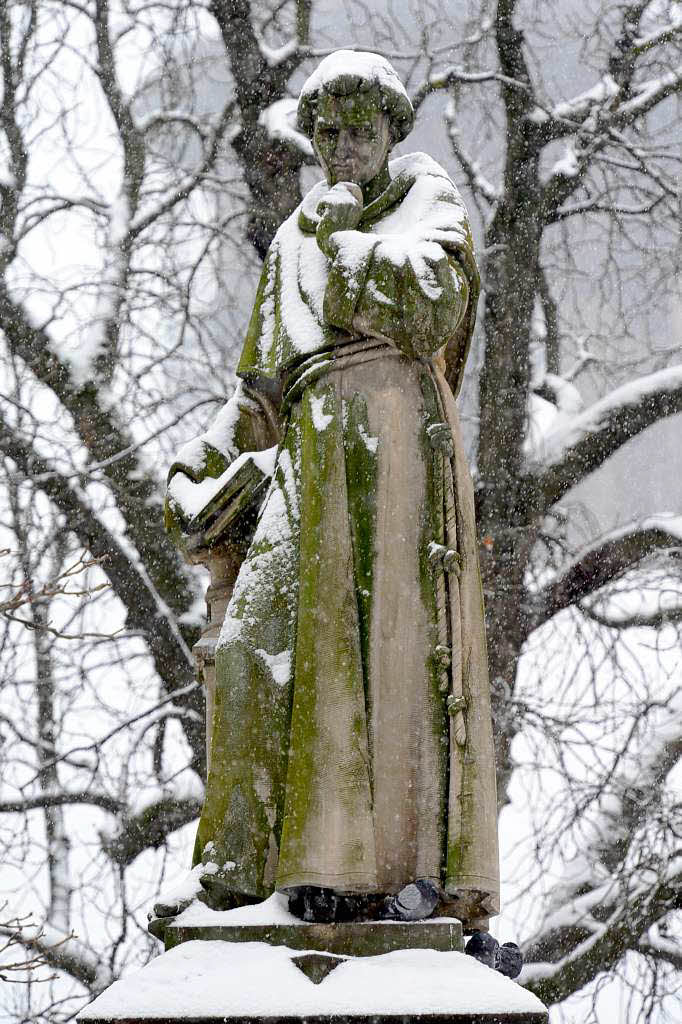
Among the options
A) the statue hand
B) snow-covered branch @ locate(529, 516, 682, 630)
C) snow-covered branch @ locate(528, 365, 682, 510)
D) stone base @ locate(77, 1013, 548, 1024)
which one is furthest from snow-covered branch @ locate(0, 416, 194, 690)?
stone base @ locate(77, 1013, 548, 1024)

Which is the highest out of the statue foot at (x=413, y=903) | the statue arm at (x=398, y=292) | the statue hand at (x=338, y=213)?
the statue hand at (x=338, y=213)

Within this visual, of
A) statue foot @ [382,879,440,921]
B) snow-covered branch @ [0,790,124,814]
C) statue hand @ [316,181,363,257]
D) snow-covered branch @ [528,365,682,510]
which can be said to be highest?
snow-covered branch @ [528,365,682,510]

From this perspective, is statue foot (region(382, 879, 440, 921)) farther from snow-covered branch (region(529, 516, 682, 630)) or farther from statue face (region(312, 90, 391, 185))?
snow-covered branch (region(529, 516, 682, 630))

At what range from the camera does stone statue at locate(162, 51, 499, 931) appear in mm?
3607

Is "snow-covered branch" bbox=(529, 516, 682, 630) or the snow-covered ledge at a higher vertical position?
"snow-covered branch" bbox=(529, 516, 682, 630)

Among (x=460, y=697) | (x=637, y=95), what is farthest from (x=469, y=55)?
(x=460, y=697)

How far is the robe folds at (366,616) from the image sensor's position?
142 inches

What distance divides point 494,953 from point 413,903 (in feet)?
0.94

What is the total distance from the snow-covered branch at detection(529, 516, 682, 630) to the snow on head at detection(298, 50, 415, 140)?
6.20m

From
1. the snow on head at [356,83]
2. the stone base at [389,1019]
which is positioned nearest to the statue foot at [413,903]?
the stone base at [389,1019]

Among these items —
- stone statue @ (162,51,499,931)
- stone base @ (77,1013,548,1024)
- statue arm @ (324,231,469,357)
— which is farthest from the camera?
statue arm @ (324,231,469,357)

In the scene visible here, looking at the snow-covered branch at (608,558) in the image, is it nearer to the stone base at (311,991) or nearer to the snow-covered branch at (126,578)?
the snow-covered branch at (126,578)

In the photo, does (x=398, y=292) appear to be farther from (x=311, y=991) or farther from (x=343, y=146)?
(x=311, y=991)

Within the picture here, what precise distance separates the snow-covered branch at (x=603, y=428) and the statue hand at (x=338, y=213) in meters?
6.23
